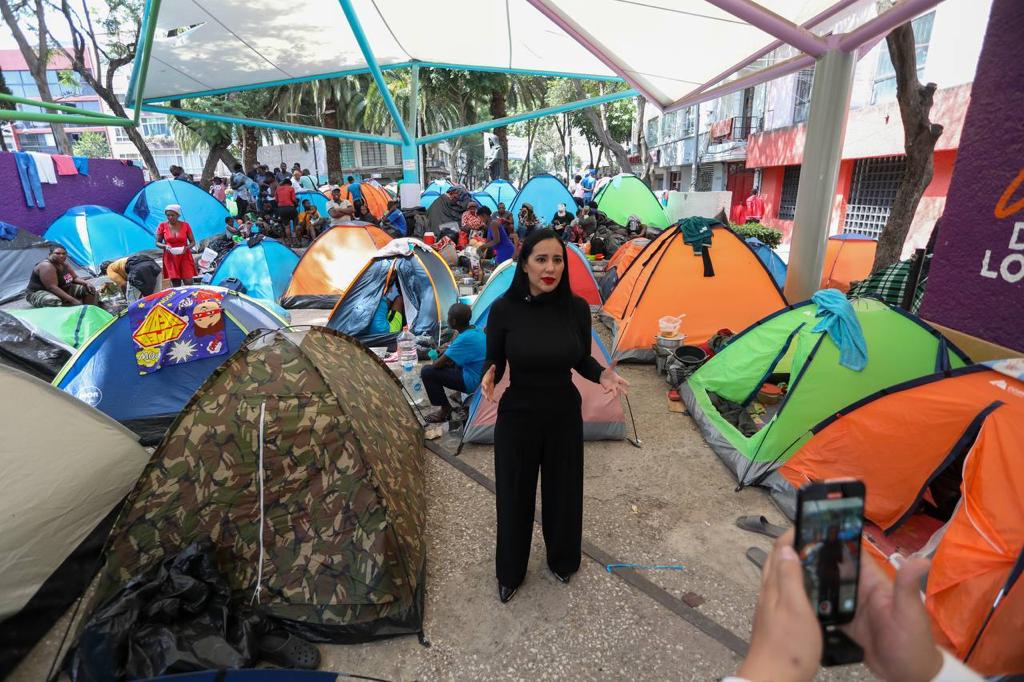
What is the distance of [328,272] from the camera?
866 cm

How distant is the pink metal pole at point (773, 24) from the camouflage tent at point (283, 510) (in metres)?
4.53

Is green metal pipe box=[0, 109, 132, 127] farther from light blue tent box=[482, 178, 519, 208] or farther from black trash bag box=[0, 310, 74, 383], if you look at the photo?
light blue tent box=[482, 178, 519, 208]

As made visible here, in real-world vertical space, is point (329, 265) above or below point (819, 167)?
below

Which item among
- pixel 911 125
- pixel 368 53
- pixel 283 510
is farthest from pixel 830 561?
pixel 368 53

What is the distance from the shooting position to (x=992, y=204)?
3236 millimetres

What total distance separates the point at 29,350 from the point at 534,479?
197 inches

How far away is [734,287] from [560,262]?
443 cm

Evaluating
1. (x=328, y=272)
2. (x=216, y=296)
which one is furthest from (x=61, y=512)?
(x=328, y=272)

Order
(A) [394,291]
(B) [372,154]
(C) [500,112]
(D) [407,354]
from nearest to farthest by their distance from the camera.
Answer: (D) [407,354] < (A) [394,291] < (C) [500,112] < (B) [372,154]

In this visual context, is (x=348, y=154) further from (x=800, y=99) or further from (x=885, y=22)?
(x=885, y=22)

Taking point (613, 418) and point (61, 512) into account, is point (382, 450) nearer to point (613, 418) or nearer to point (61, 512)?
point (61, 512)

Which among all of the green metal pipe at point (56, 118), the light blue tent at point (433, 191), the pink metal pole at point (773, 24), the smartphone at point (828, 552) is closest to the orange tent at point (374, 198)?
the light blue tent at point (433, 191)

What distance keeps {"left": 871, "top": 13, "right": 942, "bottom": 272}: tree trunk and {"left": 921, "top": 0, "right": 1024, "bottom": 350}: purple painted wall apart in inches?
146

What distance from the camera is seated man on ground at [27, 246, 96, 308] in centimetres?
629
